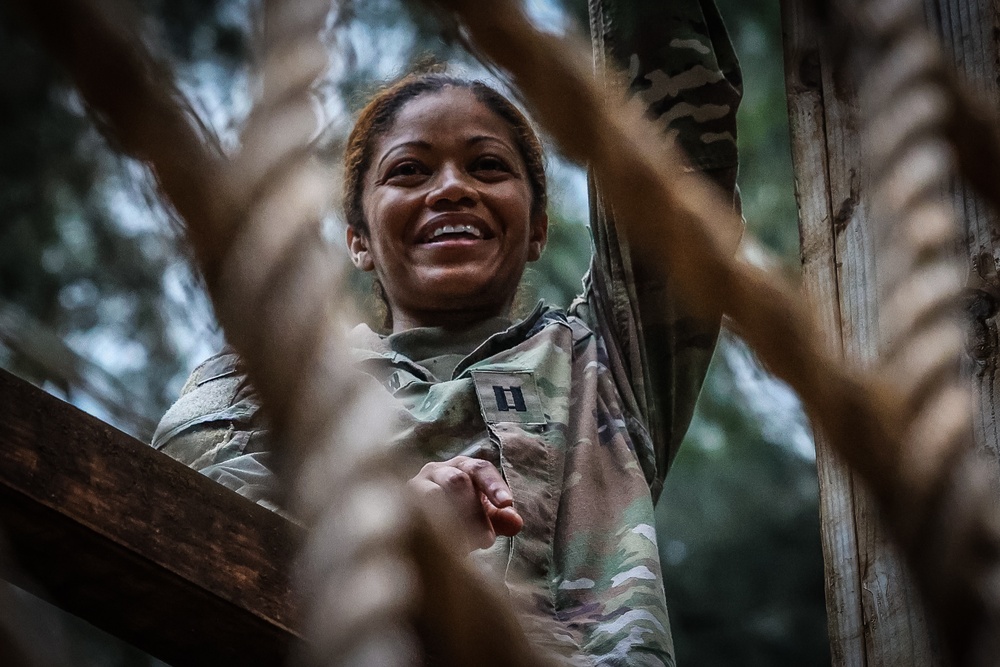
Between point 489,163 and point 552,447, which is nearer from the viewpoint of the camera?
point 552,447

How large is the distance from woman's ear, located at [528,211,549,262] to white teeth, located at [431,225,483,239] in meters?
0.09

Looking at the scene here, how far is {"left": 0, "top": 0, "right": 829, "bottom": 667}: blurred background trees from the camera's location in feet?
5.32

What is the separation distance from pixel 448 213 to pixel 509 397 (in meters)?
0.20

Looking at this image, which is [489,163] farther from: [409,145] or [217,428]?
[217,428]

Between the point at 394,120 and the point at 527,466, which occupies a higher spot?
the point at 394,120

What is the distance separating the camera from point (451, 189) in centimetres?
111

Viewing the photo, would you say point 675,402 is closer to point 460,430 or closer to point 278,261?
point 460,430

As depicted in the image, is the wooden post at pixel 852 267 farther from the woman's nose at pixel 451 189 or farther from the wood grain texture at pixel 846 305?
the woman's nose at pixel 451 189

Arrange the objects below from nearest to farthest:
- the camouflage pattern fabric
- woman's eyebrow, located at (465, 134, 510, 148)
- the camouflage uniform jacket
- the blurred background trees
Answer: the camouflage uniform jacket < the camouflage pattern fabric < woman's eyebrow, located at (465, 134, 510, 148) < the blurred background trees

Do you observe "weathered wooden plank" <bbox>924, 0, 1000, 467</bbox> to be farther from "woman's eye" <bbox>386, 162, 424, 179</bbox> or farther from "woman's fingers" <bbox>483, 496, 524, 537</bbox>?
"woman's eye" <bbox>386, 162, 424, 179</bbox>

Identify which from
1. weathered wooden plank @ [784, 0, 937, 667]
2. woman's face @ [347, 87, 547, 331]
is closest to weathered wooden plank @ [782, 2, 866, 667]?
weathered wooden plank @ [784, 0, 937, 667]

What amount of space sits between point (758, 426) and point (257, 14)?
2.37m

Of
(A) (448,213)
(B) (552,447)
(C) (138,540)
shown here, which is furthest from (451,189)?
(C) (138,540)

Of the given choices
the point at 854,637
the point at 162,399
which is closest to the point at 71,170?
the point at 162,399
